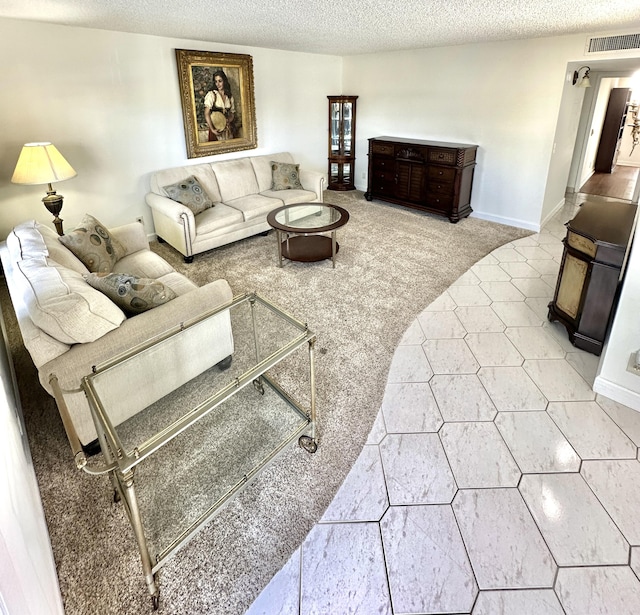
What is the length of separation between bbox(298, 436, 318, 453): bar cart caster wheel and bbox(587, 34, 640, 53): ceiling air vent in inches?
188

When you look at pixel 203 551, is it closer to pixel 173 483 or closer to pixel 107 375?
pixel 173 483

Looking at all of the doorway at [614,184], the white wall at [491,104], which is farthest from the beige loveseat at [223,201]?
the doorway at [614,184]

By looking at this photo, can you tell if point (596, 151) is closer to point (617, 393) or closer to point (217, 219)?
point (617, 393)

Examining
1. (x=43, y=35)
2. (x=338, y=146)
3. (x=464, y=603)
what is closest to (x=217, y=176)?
(x=43, y=35)

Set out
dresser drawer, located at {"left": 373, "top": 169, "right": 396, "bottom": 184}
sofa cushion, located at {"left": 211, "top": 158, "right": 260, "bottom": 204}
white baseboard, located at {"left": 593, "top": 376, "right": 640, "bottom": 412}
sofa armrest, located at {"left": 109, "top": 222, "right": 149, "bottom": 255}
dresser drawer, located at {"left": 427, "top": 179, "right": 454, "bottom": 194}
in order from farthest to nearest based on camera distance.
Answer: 1. dresser drawer, located at {"left": 373, "top": 169, "right": 396, "bottom": 184}
2. dresser drawer, located at {"left": 427, "top": 179, "right": 454, "bottom": 194}
3. sofa cushion, located at {"left": 211, "top": 158, "right": 260, "bottom": 204}
4. sofa armrest, located at {"left": 109, "top": 222, "right": 149, "bottom": 255}
5. white baseboard, located at {"left": 593, "top": 376, "right": 640, "bottom": 412}

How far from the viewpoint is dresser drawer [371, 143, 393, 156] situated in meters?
5.83

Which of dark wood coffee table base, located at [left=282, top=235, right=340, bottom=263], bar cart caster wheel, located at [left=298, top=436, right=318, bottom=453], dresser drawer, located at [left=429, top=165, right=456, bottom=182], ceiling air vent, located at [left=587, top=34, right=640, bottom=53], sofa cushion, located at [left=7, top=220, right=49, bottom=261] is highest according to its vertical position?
ceiling air vent, located at [left=587, top=34, right=640, bottom=53]

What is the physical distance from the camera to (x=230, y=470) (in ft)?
6.71

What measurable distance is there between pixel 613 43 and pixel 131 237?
16.3ft

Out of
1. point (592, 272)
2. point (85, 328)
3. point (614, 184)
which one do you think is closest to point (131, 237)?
point (85, 328)

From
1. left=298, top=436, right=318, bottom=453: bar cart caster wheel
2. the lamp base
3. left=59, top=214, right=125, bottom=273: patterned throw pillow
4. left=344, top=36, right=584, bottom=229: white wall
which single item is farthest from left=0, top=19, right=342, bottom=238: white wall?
left=298, top=436, right=318, bottom=453: bar cart caster wheel

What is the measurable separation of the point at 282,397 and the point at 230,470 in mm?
456

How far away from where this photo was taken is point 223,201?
4.96m

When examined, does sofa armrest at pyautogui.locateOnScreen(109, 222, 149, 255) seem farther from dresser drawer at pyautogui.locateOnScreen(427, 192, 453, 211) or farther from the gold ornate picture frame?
dresser drawer at pyautogui.locateOnScreen(427, 192, 453, 211)
